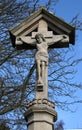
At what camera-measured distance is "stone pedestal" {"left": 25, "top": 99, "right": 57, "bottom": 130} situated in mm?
6004

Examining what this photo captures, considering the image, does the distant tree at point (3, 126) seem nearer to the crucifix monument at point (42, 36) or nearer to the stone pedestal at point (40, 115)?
the crucifix monument at point (42, 36)

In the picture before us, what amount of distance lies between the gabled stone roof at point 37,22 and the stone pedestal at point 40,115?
4.89 ft

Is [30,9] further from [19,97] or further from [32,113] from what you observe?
[32,113]

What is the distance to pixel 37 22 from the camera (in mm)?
7137

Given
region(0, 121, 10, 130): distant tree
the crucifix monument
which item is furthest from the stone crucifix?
region(0, 121, 10, 130): distant tree

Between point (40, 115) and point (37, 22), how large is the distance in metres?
1.92

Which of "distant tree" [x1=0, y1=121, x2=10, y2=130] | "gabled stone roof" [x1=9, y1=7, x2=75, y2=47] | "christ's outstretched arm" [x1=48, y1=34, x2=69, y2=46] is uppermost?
"gabled stone roof" [x1=9, y1=7, x2=75, y2=47]

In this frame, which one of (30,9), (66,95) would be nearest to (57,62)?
(66,95)

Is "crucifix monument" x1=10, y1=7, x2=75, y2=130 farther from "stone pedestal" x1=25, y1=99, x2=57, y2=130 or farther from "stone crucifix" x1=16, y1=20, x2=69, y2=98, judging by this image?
"stone pedestal" x1=25, y1=99, x2=57, y2=130

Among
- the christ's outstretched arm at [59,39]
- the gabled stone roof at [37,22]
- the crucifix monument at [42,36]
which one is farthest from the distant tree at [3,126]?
the christ's outstretched arm at [59,39]

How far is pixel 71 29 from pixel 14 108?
560 cm

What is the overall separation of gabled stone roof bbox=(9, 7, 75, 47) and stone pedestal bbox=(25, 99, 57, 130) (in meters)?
1.49

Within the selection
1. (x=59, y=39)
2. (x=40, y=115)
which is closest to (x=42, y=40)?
(x=59, y=39)

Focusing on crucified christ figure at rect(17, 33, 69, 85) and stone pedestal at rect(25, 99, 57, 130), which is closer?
stone pedestal at rect(25, 99, 57, 130)
